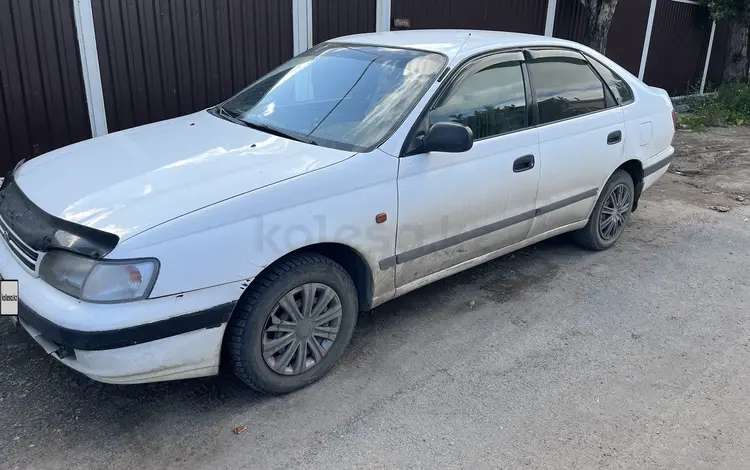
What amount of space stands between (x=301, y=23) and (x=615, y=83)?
4.08 metres

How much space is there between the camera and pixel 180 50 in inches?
263

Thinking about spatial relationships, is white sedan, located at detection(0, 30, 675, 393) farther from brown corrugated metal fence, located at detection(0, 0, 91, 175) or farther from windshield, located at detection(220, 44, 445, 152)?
brown corrugated metal fence, located at detection(0, 0, 91, 175)

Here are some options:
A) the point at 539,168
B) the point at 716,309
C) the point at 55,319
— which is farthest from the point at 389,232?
the point at 716,309

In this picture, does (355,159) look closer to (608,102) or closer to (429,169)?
(429,169)

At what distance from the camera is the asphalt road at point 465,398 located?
2.83 m

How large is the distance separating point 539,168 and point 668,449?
6.46 feet

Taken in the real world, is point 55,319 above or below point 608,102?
below

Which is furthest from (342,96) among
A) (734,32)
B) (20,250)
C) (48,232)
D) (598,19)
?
(734,32)

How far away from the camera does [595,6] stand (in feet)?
34.3

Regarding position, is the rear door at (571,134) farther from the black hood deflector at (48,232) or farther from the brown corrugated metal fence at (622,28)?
the brown corrugated metal fence at (622,28)

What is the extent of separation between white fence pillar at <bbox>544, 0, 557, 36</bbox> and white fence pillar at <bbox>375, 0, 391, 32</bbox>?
3946mm

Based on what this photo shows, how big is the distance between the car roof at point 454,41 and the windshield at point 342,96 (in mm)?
106

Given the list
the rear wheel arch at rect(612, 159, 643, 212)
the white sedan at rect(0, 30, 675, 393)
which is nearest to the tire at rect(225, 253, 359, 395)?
the white sedan at rect(0, 30, 675, 393)

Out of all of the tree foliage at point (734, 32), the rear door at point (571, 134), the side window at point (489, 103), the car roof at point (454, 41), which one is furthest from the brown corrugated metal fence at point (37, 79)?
the tree foliage at point (734, 32)
